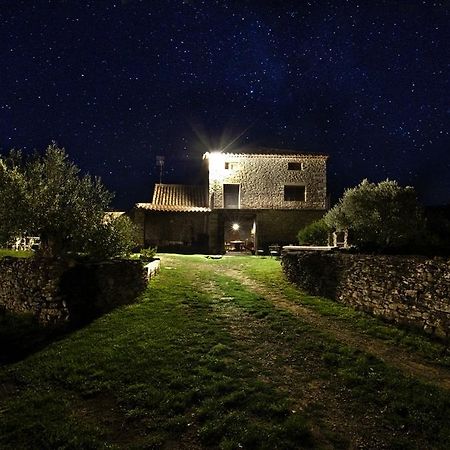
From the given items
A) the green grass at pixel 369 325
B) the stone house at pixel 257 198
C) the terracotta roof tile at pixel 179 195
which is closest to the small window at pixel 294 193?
the stone house at pixel 257 198

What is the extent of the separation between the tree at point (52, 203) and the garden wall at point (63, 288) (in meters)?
1.89

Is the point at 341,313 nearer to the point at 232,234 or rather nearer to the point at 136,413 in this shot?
the point at 136,413

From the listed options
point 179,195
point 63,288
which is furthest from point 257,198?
point 63,288

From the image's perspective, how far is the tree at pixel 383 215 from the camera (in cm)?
1370

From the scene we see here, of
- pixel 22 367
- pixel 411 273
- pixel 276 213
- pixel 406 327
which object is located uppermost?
pixel 276 213

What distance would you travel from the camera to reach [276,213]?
31.1 meters

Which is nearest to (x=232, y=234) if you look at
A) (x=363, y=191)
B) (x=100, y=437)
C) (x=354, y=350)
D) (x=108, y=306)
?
(x=363, y=191)

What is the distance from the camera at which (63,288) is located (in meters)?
10.7

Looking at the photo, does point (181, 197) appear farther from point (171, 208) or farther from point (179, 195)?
point (171, 208)

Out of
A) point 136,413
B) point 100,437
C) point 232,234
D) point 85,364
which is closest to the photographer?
point 100,437

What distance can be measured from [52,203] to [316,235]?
1862 centimetres

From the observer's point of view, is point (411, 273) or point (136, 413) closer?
point (136, 413)

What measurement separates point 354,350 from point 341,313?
123 inches

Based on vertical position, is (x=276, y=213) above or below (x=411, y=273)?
above
